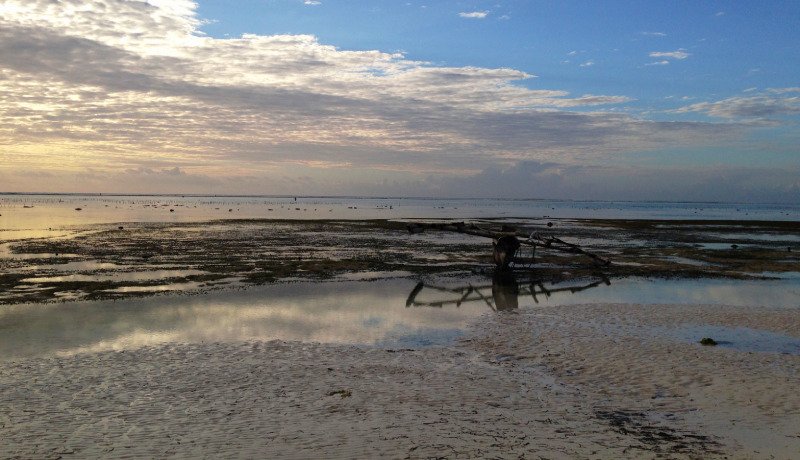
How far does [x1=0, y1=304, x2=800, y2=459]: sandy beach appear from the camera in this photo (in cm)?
848

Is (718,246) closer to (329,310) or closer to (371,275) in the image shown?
(371,275)

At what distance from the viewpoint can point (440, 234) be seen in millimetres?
51219

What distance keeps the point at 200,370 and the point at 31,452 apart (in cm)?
396

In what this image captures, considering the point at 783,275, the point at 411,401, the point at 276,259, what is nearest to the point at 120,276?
the point at 276,259

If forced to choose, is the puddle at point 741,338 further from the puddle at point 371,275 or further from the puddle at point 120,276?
the puddle at point 120,276

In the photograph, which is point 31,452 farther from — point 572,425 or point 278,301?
point 278,301

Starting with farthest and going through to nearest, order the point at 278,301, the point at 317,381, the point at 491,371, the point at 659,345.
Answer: the point at 278,301 < the point at 659,345 < the point at 491,371 < the point at 317,381

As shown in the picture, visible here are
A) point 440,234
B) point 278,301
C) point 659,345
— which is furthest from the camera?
point 440,234

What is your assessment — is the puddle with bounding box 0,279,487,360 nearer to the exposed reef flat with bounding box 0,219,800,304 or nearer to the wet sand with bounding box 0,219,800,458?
the wet sand with bounding box 0,219,800,458

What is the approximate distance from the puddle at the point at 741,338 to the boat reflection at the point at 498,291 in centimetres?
555

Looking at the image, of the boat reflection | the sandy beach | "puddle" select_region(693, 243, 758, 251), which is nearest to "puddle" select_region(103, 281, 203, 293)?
the sandy beach

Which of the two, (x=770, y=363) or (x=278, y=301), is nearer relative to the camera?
(x=770, y=363)

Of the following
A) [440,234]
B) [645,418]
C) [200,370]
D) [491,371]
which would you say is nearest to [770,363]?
[645,418]

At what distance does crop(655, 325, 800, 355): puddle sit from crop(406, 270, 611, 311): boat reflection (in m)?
5.55
